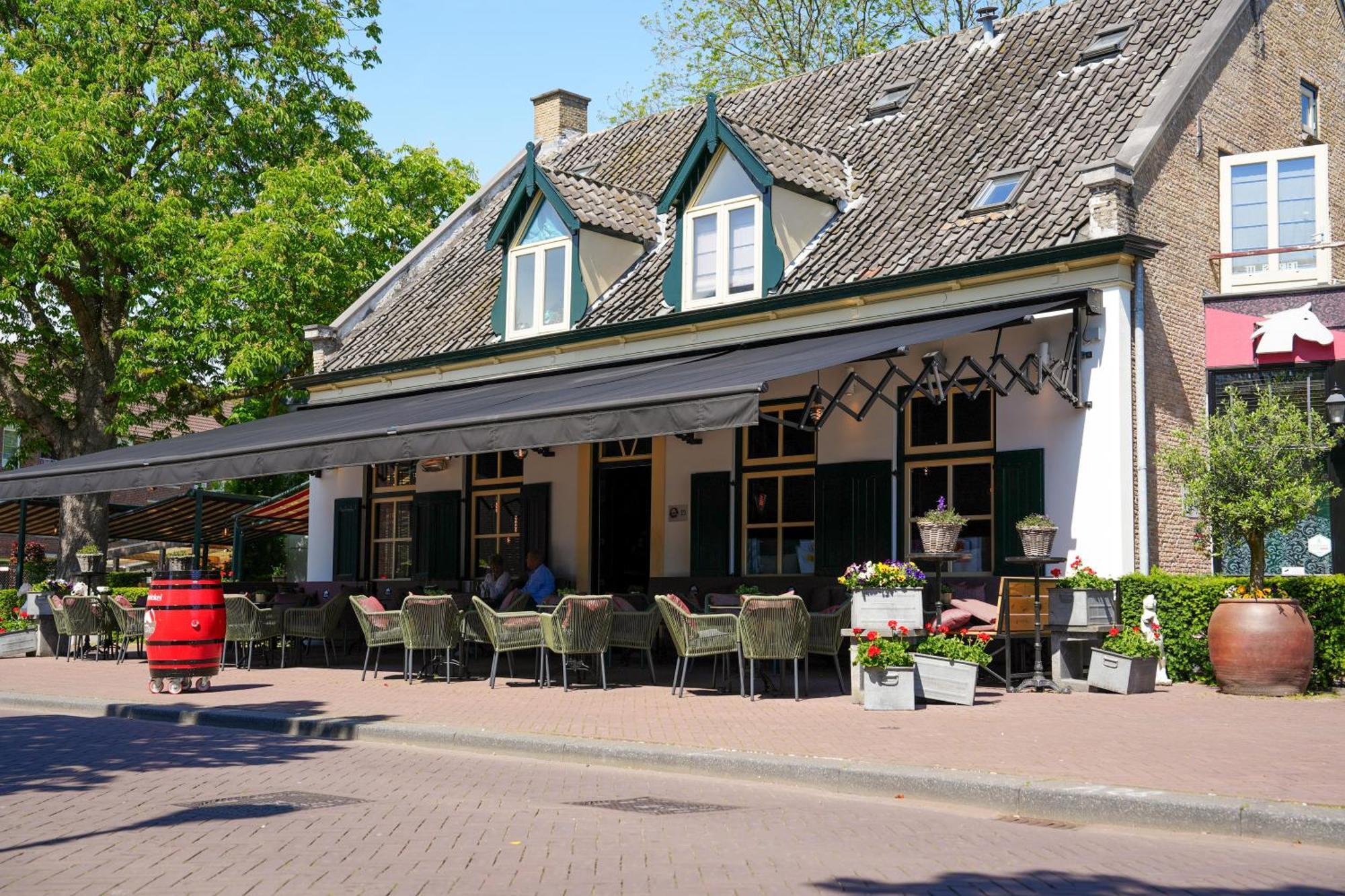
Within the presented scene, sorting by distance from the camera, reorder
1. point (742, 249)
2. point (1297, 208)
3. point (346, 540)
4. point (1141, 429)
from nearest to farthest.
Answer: point (1141, 429) < point (1297, 208) < point (742, 249) < point (346, 540)

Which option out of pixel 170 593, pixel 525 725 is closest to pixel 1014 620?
pixel 525 725

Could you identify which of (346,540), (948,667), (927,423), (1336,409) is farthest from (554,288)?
(1336,409)

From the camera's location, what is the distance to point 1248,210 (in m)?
16.0

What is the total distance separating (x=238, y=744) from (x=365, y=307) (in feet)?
45.8

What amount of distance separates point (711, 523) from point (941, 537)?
17.0 feet

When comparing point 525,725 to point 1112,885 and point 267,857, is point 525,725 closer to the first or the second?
point 267,857

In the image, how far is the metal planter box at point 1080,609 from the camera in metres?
12.8

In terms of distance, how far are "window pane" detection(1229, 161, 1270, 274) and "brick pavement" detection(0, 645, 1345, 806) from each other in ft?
19.3

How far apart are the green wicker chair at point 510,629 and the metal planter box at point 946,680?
12.2 feet

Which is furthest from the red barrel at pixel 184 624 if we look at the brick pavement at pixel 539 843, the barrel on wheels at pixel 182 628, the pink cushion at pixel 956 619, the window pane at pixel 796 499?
the pink cushion at pixel 956 619

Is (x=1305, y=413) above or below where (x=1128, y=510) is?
above

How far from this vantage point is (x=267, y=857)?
18.9 feet

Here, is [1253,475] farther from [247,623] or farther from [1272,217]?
[247,623]

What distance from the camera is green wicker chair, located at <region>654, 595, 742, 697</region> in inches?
481
